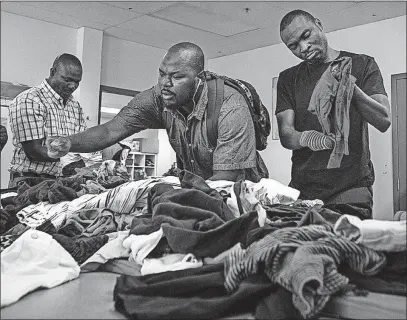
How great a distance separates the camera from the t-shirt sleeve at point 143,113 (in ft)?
7.14

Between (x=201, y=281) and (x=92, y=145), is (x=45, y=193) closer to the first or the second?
(x=92, y=145)

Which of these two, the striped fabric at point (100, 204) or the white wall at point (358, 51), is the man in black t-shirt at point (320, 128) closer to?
the striped fabric at point (100, 204)

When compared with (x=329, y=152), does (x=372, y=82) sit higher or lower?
higher

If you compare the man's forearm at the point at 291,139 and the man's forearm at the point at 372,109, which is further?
the man's forearm at the point at 291,139

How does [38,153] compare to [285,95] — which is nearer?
[285,95]

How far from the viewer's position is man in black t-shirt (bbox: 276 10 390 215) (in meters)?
2.06

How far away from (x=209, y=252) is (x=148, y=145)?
551 cm

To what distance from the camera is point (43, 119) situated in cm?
281

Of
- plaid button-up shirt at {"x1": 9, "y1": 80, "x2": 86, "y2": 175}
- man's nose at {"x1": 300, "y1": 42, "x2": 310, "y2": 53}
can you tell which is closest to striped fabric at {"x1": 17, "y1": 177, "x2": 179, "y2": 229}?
man's nose at {"x1": 300, "y1": 42, "x2": 310, "y2": 53}

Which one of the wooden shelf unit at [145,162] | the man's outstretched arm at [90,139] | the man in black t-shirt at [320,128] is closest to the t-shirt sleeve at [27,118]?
the man's outstretched arm at [90,139]

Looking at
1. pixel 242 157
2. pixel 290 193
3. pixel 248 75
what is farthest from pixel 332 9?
pixel 290 193

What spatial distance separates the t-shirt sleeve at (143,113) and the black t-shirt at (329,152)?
0.64 meters

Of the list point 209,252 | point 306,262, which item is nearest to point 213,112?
point 209,252

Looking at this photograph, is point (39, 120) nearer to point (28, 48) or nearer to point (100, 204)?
point (100, 204)
